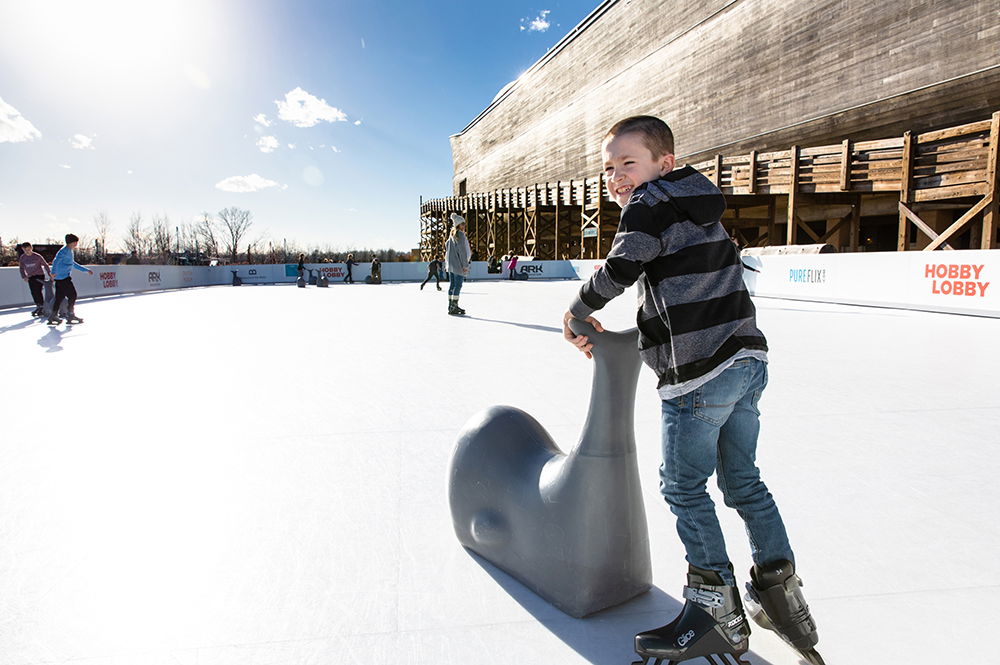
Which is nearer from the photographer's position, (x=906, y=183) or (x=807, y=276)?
(x=807, y=276)

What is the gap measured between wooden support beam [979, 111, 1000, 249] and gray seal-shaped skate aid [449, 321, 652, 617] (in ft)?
47.4

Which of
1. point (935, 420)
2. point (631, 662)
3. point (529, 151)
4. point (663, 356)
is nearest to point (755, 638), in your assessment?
point (631, 662)

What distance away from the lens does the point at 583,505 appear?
1562 millimetres

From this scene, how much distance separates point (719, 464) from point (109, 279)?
2194 cm

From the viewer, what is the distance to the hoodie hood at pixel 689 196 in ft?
4.34

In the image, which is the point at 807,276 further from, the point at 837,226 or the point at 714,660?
the point at 714,660

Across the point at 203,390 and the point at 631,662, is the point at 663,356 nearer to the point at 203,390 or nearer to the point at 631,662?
the point at 631,662

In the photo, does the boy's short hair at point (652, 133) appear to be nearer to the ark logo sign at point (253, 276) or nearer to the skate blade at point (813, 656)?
the skate blade at point (813, 656)

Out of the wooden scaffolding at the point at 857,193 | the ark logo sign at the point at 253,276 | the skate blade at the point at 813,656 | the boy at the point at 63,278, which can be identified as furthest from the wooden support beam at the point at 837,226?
the ark logo sign at the point at 253,276

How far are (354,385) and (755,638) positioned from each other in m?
3.54

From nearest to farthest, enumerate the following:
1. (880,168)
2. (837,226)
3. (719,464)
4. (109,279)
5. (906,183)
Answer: (719,464) → (906,183) → (880,168) → (837,226) → (109,279)

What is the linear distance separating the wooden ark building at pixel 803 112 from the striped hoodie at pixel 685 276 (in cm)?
1435

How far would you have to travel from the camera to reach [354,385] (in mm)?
4527

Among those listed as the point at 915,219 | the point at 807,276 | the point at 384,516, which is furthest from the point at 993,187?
the point at 384,516
